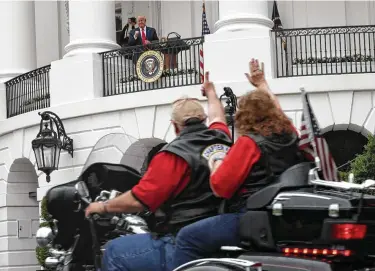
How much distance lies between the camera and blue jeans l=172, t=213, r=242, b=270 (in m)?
6.50

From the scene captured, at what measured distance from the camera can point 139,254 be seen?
6.90 metres

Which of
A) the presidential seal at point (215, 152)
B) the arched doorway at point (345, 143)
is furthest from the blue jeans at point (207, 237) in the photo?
the arched doorway at point (345, 143)

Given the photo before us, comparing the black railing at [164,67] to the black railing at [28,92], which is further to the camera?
the black railing at [28,92]

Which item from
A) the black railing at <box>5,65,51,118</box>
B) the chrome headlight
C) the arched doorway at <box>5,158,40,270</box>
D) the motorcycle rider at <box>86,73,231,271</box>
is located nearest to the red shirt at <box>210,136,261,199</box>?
the motorcycle rider at <box>86,73,231,271</box>

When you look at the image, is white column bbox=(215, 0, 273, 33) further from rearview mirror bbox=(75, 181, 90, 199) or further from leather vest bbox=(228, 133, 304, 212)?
leather vest bbox=(228, 133, 304, 212)

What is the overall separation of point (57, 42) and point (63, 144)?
212 inches

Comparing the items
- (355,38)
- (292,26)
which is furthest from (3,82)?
(355,38)

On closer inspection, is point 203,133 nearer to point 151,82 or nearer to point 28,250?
point 151,82

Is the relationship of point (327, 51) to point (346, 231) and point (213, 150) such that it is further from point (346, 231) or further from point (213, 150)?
point (346, 231)

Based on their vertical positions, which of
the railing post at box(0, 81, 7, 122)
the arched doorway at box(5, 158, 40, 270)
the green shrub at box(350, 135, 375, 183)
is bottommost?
the arched doorway at box(5, 158, 40, 270)

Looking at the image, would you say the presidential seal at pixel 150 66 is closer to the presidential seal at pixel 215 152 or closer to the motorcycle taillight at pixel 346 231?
the presidential seal at pixel 215 152

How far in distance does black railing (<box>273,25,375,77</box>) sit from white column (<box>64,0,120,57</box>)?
394 cm

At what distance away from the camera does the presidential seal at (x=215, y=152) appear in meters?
6.81

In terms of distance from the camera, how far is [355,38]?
2019cm
